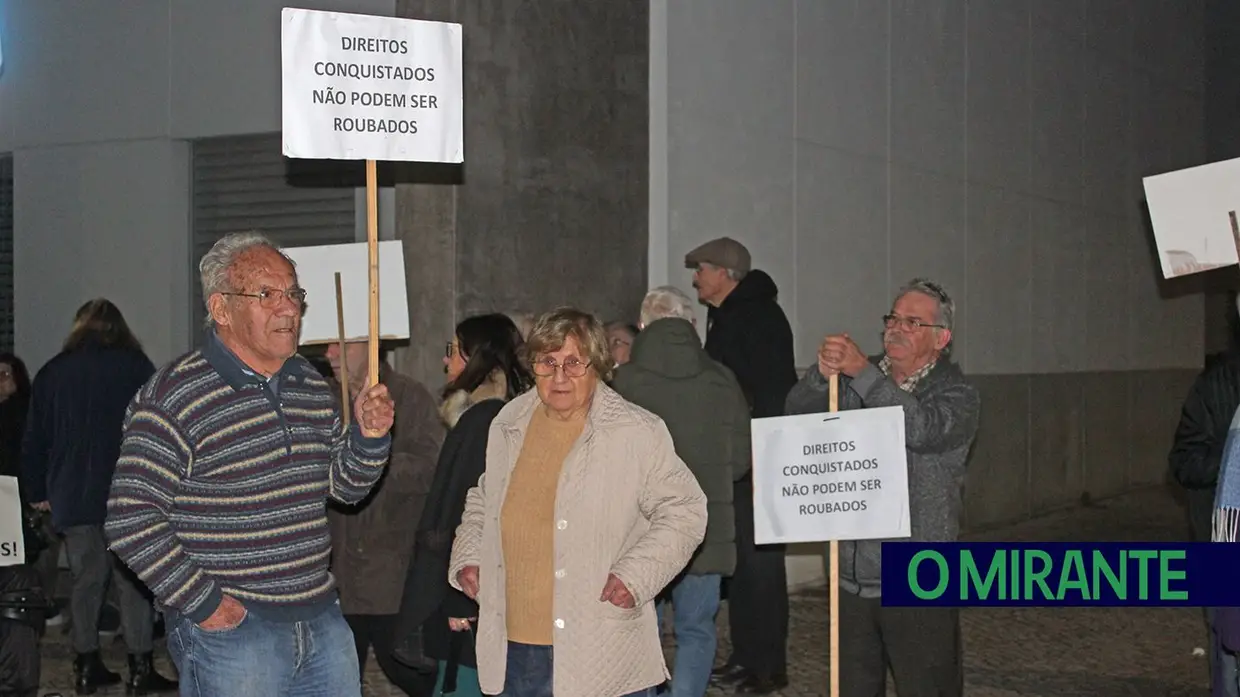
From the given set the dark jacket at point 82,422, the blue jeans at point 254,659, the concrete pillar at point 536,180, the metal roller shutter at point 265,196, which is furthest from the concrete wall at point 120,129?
the blue jeans at point 254,659

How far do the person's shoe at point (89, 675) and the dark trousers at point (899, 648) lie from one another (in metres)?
4.75

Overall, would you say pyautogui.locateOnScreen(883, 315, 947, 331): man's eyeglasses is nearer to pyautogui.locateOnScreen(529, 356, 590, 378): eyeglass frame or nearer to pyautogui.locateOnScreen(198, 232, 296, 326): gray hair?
pyautogui.locateOnScreen(529, 356, 590, 378): eyeglass frame

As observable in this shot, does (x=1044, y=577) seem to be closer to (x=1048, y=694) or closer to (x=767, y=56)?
(x=1048, y=694)

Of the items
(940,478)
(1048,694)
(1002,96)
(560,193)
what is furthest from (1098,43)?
(940,478)

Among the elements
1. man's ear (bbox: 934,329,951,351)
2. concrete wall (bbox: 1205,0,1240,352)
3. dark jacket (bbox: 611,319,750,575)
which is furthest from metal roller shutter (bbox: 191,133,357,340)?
concrete wall (bbox: 1205,0,1240,352)

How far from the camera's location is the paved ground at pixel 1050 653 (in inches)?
369

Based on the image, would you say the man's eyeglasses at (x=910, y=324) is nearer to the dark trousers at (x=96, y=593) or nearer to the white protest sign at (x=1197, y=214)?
the white protest sign at (x=1197, y=214)

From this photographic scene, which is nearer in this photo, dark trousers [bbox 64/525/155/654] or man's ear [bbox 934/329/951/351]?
man's ear [bbox 934/329/951/351]

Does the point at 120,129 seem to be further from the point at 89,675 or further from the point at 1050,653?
the point at 1050,653

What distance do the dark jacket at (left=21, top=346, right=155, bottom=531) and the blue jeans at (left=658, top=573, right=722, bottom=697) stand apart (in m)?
3.50

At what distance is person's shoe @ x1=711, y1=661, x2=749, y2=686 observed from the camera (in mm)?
9195

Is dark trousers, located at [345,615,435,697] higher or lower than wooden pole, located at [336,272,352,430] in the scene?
lower

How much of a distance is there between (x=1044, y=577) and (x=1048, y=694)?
100cm

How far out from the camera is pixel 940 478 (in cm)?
609
